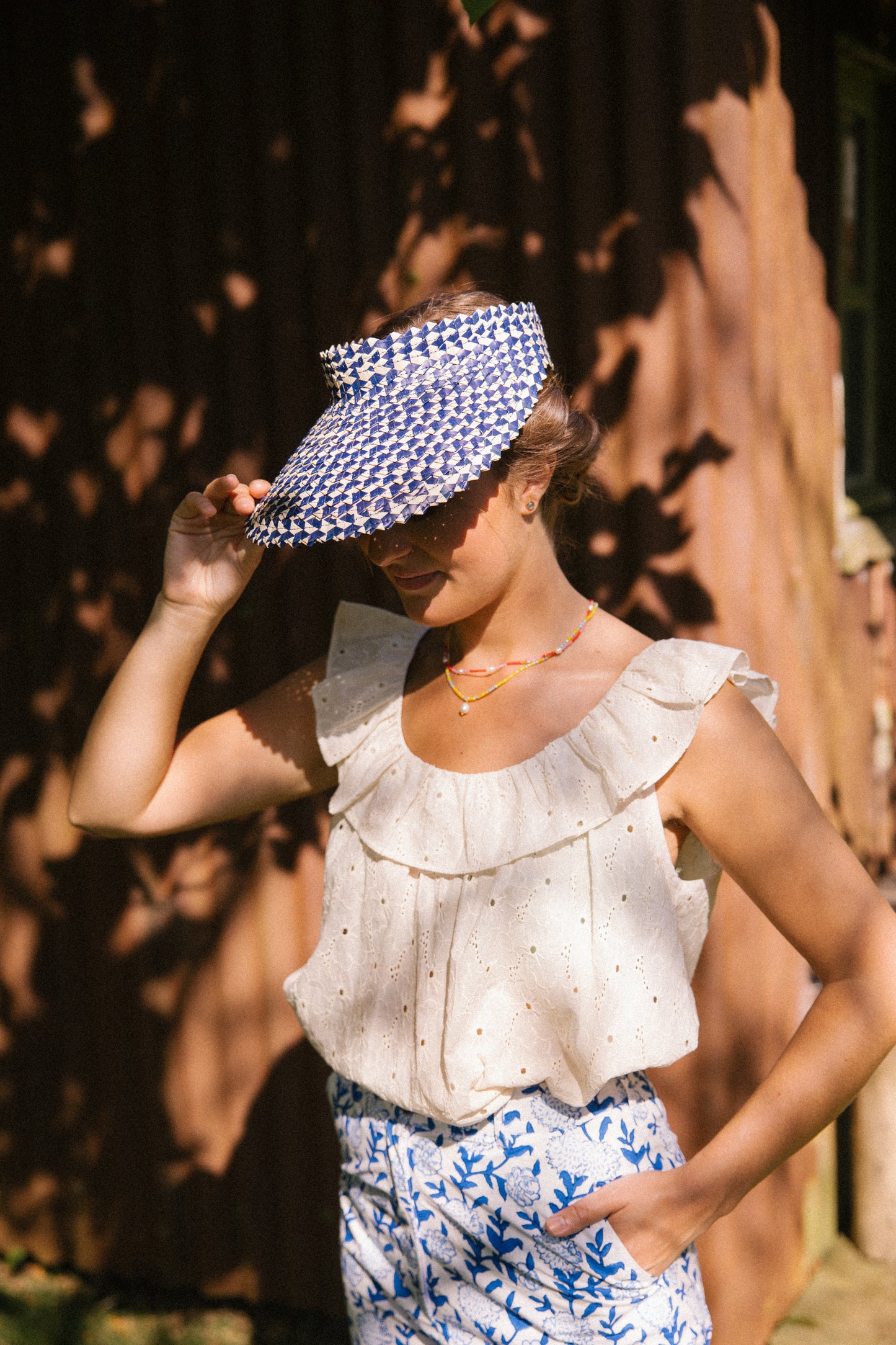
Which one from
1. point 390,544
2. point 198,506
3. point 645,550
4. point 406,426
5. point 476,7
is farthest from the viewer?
point 645,550

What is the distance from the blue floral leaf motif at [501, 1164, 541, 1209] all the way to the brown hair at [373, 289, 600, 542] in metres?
1.01

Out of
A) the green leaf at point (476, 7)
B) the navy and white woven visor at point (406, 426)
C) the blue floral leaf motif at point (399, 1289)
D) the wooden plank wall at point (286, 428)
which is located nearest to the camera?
the green leaf at point (476, 7)

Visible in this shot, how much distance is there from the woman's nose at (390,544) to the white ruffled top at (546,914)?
36 centimetres

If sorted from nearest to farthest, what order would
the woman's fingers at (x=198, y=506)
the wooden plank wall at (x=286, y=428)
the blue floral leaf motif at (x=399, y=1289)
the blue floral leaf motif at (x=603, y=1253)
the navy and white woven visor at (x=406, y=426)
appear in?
1. the navy and white woven visor at (x=406, y=426)
2. the blue floral leaf motif at (x=603, y=1253)
3. the blue floral leaf motif at (x=399, y=1289)
4. the woman's fingers at (x=198, y=506)
5. the wooden plank wall at (x=286, y=428)

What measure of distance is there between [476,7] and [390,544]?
2.30ft

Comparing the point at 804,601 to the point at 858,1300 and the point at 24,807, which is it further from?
the point at 24,807

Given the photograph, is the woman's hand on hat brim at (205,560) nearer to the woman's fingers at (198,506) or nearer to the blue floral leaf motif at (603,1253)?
the woman's fingers at (198,506)

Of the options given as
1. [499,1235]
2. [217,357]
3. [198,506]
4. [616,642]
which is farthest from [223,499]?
[217,357]

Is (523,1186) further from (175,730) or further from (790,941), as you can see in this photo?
(175,730)

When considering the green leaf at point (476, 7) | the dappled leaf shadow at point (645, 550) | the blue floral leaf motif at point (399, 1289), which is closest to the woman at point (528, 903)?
the blue floral leaf motif at point (399, 1289)

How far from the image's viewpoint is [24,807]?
11.8 ft

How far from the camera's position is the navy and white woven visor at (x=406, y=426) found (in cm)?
163

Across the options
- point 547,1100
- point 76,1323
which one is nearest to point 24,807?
point 76,1323

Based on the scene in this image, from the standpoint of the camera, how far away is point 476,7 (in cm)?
143
